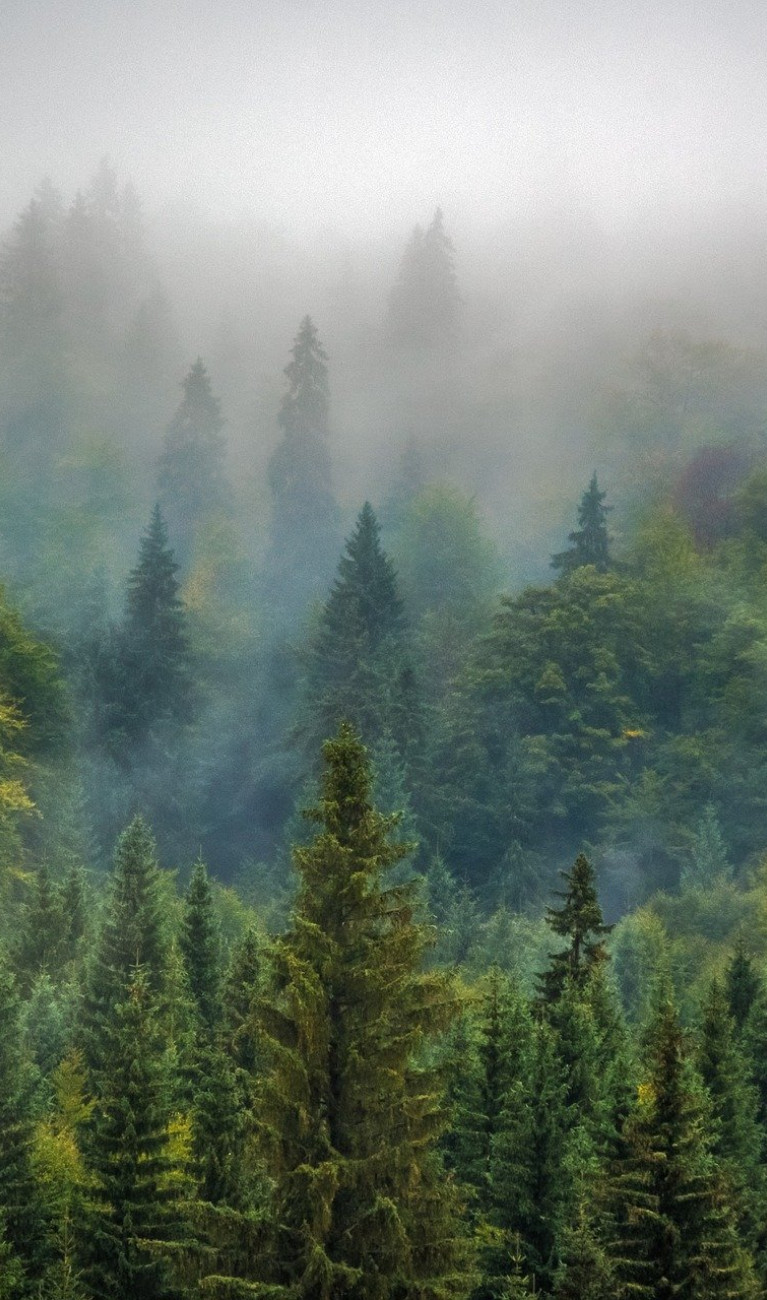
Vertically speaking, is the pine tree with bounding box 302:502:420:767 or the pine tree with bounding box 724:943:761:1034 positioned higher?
the pine tree with bounding box 302:502:420:767

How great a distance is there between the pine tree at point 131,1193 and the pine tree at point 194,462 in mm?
94807

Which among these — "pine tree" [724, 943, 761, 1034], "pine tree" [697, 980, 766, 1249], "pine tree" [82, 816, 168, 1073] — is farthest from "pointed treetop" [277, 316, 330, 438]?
"pine tree" [697, 980, 766, 1249]

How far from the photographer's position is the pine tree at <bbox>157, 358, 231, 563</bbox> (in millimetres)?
123938

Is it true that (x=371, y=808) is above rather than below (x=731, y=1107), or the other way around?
above

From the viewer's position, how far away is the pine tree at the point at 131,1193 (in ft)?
93.9

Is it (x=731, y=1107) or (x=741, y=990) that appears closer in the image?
(x=731, y=1107)

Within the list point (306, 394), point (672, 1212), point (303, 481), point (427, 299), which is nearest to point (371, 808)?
point (672, 1212)

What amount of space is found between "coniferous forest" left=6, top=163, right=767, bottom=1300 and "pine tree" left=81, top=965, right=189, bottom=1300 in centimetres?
8

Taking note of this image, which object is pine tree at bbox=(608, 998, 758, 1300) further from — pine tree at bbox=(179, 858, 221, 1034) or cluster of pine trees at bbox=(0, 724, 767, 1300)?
pine tree at bbox=(179, 858, 221, 1034)

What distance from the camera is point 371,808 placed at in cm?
2536

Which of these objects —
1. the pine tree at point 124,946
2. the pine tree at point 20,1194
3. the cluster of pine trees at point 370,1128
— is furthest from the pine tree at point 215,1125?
the pine tree at point 124,946

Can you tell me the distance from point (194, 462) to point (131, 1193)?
99.9 m

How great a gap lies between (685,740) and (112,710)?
32.5 metres

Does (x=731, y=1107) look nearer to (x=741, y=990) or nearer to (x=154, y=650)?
(x=741, y=990)
